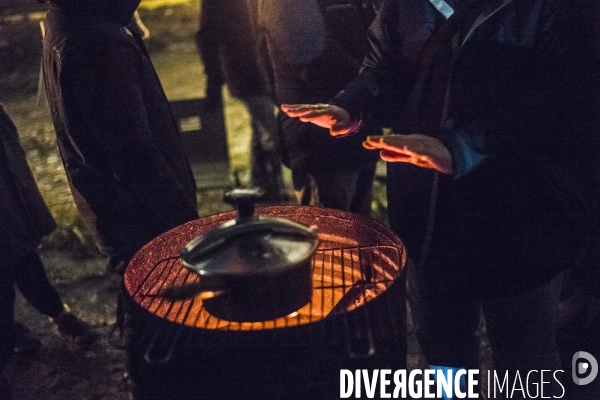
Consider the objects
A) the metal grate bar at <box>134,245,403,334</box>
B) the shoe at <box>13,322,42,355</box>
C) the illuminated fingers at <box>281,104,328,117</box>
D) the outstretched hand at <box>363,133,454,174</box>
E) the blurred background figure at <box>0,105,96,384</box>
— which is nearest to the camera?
the outstretched hand at <box>363,133,454,174</box>

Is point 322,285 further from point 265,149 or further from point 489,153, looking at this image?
point 265,149

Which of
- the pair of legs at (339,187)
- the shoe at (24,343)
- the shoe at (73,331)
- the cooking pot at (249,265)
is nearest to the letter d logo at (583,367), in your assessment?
the pair of legs at (339,187)

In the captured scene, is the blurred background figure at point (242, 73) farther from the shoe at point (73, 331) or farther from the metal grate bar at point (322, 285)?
the metal grate bar at point (322, 285)

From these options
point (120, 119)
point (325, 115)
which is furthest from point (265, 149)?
point (325, 115)

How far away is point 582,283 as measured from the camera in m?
2.71

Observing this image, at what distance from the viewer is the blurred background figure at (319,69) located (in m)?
3.07

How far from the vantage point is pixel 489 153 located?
5.74ft

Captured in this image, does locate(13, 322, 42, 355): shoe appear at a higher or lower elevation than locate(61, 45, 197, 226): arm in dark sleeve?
lower

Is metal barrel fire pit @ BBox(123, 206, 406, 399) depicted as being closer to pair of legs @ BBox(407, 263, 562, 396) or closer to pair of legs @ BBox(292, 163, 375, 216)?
pair of legs @ BBox(407, 263, 562, 396)

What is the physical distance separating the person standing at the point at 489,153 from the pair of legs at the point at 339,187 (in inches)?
41.4

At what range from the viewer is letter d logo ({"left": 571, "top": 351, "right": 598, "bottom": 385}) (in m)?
2.81

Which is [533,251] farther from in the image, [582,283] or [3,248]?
[3,248]

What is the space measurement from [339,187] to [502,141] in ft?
5.95

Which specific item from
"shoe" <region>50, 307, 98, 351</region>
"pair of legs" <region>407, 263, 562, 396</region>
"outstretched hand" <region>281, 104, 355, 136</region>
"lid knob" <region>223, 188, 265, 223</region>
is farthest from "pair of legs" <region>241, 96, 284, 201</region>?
"lid knob" <region>223, 188, 265, 223</region>
